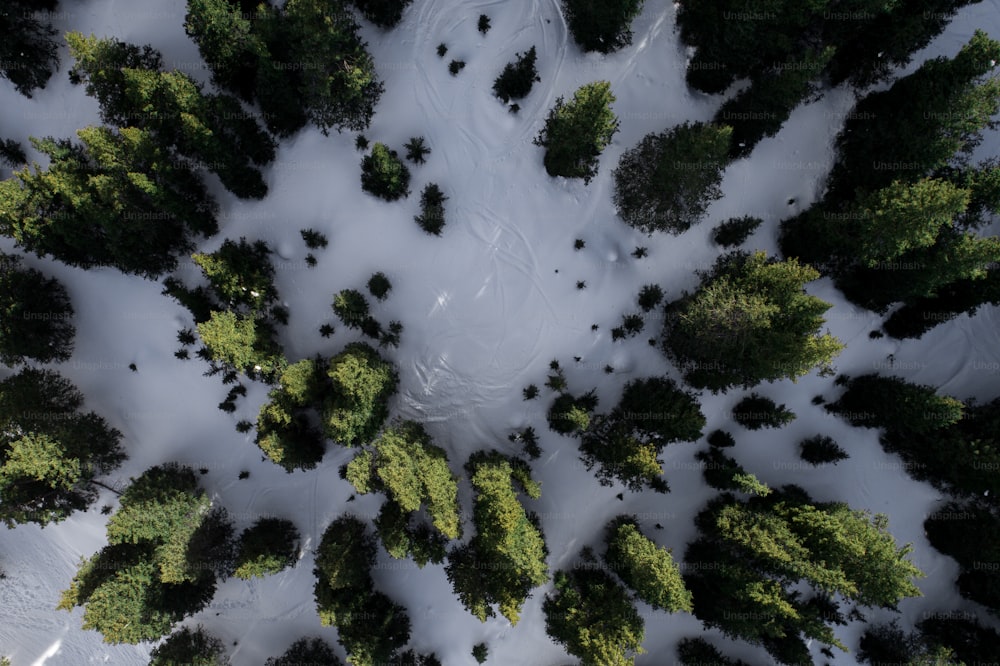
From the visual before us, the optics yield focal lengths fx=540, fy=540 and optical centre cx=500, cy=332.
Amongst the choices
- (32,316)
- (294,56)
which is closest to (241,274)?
(294,56)

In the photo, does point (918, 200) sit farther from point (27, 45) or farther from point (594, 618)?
point (27, 45)

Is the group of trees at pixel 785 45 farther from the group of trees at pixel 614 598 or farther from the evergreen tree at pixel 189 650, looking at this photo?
the evergreen tree at pixel 189 650

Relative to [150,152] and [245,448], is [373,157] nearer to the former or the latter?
[150,152]

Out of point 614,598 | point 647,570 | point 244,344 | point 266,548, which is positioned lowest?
point 266,548

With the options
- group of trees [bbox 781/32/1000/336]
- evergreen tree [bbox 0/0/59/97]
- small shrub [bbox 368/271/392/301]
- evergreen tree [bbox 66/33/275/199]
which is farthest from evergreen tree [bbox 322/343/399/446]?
group of trees [bbox 781/32/1000/336]

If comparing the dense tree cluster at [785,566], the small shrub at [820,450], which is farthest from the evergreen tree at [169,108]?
the small shrub at [820,450]

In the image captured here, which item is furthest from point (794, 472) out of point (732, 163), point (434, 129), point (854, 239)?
point (434, 129)
